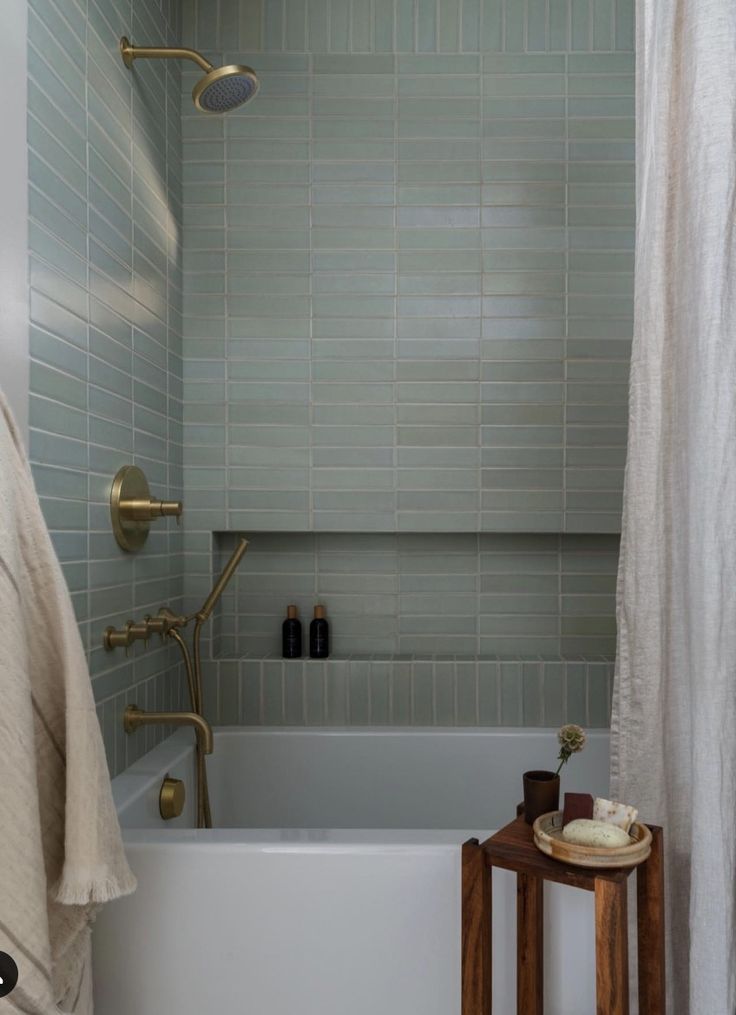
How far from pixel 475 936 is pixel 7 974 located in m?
0.63

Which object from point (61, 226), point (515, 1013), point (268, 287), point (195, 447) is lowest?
point (515, 1013)

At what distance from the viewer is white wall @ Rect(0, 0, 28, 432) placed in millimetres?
1192

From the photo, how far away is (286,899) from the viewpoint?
1.24m

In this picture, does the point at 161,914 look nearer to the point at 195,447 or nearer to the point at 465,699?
the point at 465,699

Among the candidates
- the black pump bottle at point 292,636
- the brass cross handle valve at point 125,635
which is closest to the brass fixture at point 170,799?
the brass cross handle valve at point 125,635

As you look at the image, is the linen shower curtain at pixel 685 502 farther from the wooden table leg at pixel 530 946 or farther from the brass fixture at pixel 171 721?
the brass fixture at pixel 171 721

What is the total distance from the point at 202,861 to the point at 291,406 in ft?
4.25

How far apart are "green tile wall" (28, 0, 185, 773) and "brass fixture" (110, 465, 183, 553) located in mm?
29

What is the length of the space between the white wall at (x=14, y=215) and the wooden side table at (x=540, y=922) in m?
1.02

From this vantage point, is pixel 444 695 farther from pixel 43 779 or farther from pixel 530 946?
pixel 43 779

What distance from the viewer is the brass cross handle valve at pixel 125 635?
158 centimetres

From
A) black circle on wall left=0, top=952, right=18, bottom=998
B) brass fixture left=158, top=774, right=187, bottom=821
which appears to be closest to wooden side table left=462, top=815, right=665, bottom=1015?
black circle on wall left=0, top=952, right=18, bottom=998

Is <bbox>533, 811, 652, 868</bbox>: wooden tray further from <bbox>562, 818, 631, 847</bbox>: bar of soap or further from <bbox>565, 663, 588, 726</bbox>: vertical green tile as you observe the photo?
<bbox>565, 663, 588, 726</bbox>: vertical green tile

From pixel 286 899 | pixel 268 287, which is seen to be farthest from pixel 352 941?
pixel 268 287
